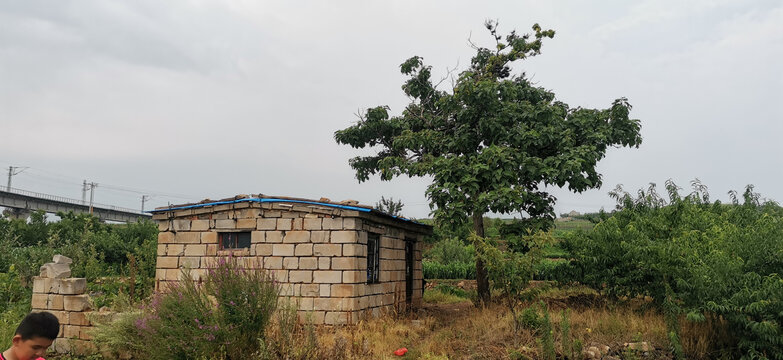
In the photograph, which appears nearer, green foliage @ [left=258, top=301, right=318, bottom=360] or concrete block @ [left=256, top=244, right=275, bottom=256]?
green foliage @ [left=258, top=301, right=318, bottom=360]

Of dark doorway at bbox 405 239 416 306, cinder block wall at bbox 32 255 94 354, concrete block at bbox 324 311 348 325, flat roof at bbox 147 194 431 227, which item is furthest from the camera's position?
dark doorway at bbox 405 239 416 306

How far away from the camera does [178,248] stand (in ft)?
37.0

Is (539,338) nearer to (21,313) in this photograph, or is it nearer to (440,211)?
(440,211)

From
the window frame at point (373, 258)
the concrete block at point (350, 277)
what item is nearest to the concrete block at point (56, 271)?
the concrete block at point (350, 277)

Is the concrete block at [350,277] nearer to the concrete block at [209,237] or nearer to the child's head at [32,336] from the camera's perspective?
the concrete block at [209,237]

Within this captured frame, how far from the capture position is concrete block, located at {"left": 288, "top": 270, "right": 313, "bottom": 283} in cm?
1040

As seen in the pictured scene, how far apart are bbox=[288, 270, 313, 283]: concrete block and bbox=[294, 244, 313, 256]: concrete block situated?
351 millimetres

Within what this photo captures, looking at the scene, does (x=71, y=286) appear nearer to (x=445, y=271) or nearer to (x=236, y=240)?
(x=236, y=240)

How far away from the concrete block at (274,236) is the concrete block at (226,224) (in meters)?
0.79

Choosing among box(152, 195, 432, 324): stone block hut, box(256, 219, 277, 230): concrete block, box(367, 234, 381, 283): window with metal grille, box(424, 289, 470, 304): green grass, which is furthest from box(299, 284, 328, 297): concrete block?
box(424, 289, 470, 304): green grass

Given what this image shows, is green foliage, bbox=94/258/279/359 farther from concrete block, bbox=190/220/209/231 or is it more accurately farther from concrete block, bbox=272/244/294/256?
concrete block, bbox=190/220/209/231

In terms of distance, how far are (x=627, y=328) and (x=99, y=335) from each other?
29.4ft

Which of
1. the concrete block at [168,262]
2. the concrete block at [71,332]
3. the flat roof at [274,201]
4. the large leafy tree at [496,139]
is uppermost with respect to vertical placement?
the large leafy tree at [496,139]

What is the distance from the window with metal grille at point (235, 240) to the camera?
430 inches
